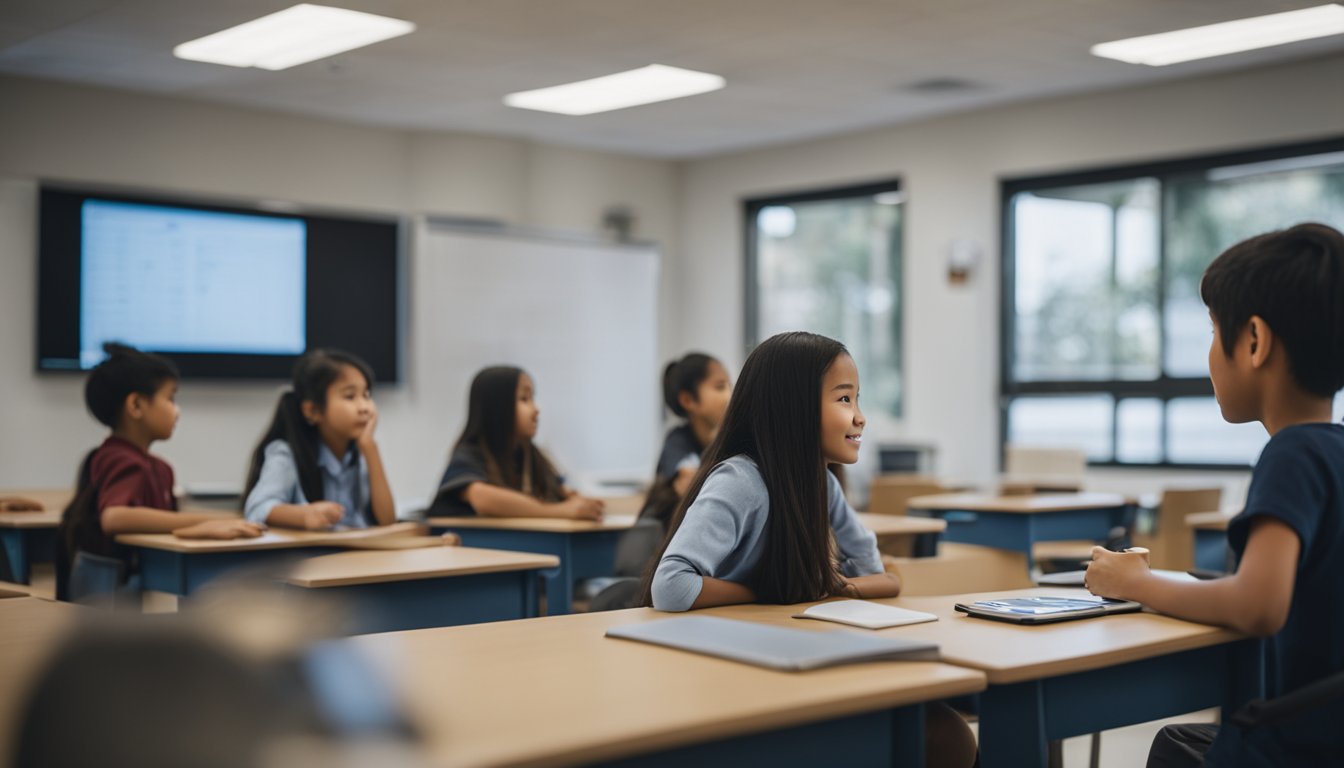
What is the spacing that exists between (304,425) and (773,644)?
2839mm

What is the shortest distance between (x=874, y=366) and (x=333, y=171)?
11.6ft

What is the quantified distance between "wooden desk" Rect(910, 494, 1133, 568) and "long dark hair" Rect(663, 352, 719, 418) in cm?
116

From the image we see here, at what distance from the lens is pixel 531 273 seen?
8.39 m

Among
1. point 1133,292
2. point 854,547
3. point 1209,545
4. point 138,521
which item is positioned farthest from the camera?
point 1133,292

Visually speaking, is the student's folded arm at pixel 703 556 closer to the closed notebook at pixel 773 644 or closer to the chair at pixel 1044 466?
the closed notebook at pixel 773 644

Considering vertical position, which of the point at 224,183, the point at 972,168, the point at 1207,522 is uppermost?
the point at 972,168

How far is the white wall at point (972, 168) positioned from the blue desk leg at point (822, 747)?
5833mm

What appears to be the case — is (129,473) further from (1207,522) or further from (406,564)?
(1207,522)

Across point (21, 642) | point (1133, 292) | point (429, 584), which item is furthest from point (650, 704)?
point (1133, 292)

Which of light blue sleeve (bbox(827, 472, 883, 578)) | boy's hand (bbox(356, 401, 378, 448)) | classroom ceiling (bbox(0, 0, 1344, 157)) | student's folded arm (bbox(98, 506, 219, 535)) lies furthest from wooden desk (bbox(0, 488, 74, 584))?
light blue sleeve (bbox(827, 472, 883, 578))

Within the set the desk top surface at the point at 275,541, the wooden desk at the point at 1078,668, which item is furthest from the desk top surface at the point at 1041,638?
the desk top surface at the point at 275,541

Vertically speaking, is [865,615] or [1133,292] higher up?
[1133,292]

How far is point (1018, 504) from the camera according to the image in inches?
200

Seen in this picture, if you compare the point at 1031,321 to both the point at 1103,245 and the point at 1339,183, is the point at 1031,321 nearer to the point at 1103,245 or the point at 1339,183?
the point at 1103,245
